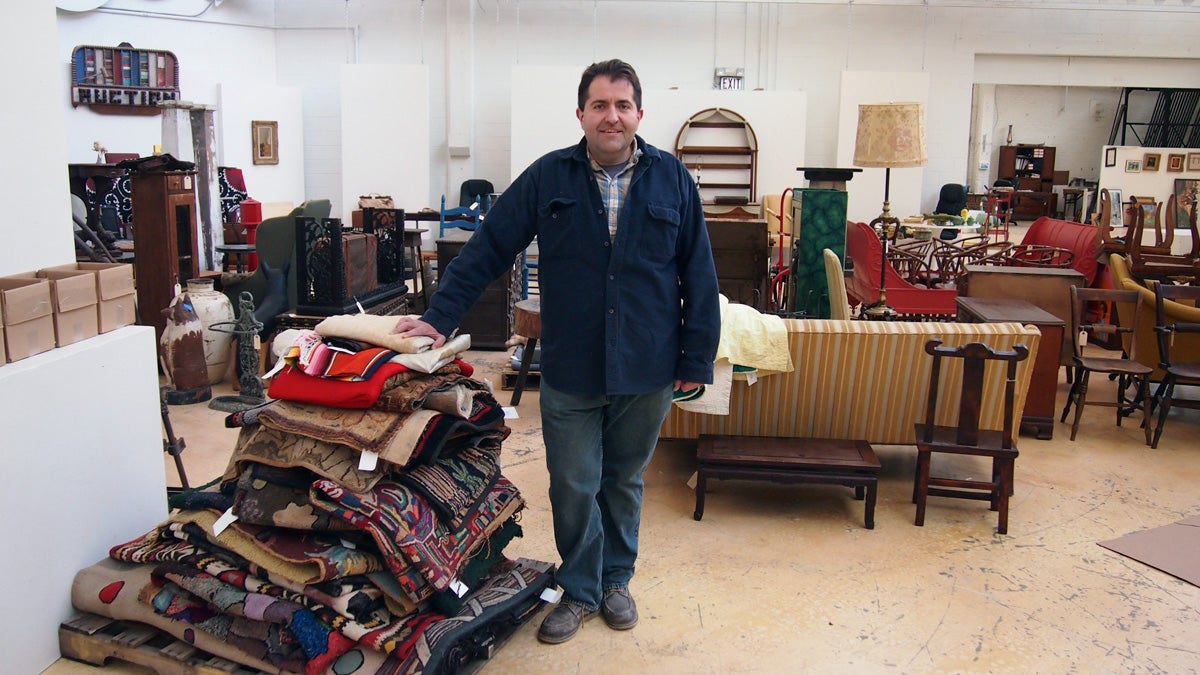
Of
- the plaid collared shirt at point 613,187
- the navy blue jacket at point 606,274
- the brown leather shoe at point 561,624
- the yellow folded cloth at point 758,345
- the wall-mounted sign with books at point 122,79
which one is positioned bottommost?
the brown leather shoe at point 561,624

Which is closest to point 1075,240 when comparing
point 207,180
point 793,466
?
point 793,466

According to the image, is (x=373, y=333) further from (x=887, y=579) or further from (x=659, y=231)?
(x=887, y=579)

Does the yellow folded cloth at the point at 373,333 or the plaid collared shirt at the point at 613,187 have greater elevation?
the plaid collared shirt at the point at 613,187

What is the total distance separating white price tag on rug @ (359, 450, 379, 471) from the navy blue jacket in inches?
17.3

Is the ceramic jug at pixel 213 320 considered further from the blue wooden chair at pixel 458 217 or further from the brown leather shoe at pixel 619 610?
the brown leather shoe at pixel 619 610

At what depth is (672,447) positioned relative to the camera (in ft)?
15.9

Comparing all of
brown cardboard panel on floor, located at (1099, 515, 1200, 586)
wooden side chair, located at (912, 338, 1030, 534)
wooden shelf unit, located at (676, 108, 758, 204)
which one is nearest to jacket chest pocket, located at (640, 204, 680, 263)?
wooden side chair, located at (912, 338, 1030, 534)

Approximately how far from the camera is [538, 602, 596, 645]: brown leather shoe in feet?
9.59

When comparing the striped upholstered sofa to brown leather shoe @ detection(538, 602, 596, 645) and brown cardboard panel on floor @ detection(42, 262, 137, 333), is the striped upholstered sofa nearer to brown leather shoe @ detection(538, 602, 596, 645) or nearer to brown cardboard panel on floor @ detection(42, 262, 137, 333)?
brown leather shoe @ detection(538, 602, 596, 645)

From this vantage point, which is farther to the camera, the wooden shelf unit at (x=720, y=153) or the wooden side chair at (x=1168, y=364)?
the wooden shelf unit at (x=720, y=153)

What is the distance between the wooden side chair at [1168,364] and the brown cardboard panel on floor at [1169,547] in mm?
1230

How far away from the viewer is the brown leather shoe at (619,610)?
302 cm

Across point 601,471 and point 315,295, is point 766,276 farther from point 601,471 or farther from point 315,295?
point 601,471

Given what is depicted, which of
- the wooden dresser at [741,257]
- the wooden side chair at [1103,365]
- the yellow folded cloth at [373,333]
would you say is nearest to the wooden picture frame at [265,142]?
the wooden dresser at [741,257]
